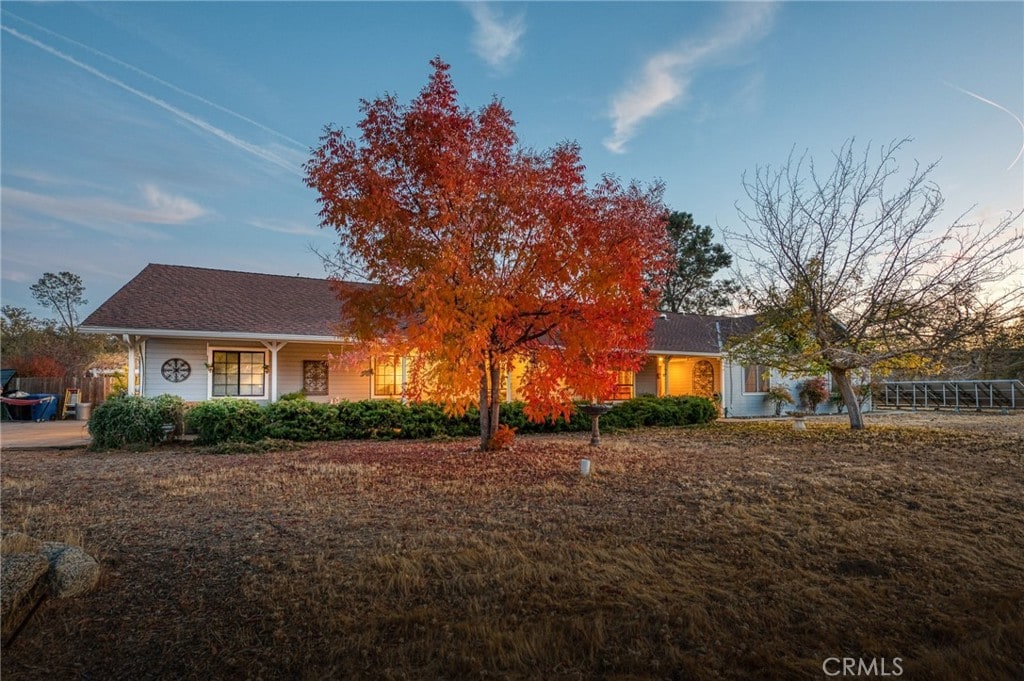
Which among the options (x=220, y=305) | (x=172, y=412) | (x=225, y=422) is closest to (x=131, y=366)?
(x=172, y=412)

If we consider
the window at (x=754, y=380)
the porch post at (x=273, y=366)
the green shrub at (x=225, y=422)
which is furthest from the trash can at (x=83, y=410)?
the window at (x=754, y=380)

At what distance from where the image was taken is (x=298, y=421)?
12086mm

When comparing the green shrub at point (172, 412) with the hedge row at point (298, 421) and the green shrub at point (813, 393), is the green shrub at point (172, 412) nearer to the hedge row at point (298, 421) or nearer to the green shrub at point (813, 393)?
the hedge row at point (298, 421)

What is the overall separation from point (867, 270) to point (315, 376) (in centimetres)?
1419

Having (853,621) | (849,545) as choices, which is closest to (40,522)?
(853,621)

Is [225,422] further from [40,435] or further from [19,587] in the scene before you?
[19,587]

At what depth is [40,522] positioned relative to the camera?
5.42 m

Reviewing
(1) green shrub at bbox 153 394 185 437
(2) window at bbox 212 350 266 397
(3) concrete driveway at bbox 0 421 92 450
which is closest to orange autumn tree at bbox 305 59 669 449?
(1) green shrub at bbox 153 394 185 437

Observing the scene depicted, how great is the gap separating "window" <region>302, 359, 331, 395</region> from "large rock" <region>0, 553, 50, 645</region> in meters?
11.4

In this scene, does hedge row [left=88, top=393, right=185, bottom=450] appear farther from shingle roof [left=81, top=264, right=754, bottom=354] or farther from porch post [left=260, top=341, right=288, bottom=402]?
porch post [left=260, top=341, right=288, bottom=402]

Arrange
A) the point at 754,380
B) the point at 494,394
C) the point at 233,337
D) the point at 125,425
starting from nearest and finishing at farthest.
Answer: the point at 494,394 → the point at 125,425 → the point at 233,337 → the point at 754,380

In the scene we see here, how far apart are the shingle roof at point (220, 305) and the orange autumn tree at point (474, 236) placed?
3161 millimetres

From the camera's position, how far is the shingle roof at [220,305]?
Answer: 1273 centimetres

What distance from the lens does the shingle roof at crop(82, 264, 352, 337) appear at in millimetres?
12781
